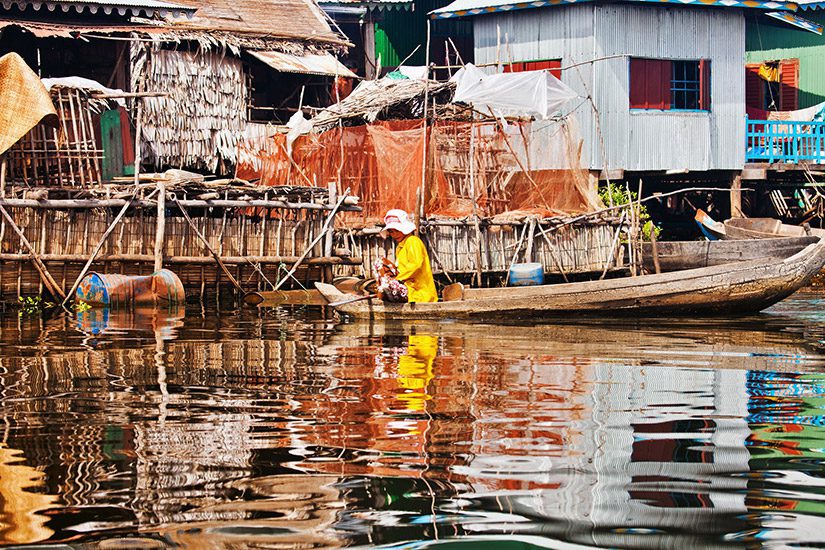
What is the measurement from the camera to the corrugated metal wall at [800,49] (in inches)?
1052

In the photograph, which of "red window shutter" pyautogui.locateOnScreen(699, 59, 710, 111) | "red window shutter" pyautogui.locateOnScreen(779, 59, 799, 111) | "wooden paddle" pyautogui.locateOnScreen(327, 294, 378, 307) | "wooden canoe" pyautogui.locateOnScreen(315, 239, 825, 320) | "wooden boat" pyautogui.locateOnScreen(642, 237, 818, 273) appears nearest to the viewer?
"wooden paddle" pyautogui.locateOnScreen(327, 294, 378, 307)

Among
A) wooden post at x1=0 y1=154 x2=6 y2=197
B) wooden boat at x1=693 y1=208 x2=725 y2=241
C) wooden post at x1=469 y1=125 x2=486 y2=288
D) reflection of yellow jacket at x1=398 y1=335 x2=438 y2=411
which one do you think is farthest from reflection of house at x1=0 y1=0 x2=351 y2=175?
reflection of yellow jacket at x1=398 y1=335 x2=438 y2=411

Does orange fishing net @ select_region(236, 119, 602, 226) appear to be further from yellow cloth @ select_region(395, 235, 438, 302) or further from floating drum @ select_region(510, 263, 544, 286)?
yellow cloth @ select_region(395, 235, 438, 302)

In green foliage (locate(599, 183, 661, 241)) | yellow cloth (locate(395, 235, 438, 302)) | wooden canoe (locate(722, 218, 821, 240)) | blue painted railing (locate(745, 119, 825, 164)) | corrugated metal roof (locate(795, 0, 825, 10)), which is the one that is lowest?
yellow cloth (locate(395, 235, 438, 302))

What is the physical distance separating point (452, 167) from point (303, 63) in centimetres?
649

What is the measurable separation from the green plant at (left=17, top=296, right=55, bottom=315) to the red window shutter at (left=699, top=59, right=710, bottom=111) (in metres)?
13.1

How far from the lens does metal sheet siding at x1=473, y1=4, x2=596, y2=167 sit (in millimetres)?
22016

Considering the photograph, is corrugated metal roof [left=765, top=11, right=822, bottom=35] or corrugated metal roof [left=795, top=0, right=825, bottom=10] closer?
corrugated metal roof [left=765, top=11, right=822, bottom=35]

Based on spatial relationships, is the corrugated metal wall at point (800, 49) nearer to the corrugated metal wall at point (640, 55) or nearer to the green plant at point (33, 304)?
the corrugated metal wall at point (640, 55)

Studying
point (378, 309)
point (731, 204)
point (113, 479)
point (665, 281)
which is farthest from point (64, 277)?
point (731, 204)

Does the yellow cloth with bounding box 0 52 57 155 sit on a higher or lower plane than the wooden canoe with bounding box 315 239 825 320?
higher

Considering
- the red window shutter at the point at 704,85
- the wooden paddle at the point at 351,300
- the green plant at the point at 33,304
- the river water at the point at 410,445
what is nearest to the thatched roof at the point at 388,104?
the wooden paddle at the point at 351,300

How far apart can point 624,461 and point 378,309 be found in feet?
27.0

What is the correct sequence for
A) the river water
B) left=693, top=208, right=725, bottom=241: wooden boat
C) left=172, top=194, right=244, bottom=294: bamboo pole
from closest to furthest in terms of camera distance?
the river water, left=172, top=194, right=244, bottom=294: bamboo pole, left=693, top=208, right=725, bottom=241: wooden boat
